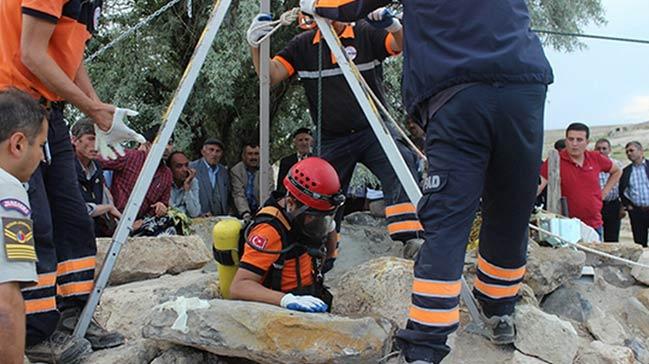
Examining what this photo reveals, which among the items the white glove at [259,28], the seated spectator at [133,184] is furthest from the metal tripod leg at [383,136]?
the seated spectator at [133,184]

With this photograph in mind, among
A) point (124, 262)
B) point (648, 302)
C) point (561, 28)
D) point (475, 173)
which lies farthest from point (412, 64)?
point (561, 28)

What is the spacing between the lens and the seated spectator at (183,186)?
6.52 meters

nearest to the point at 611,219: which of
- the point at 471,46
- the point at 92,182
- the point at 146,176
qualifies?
the point at 92,182

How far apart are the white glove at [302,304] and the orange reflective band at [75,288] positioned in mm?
877

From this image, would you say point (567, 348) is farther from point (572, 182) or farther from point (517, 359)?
point (572, 182)

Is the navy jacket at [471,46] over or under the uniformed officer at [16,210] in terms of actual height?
over

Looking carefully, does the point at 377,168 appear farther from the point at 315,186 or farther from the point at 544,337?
the point at 544,337

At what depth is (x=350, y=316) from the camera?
304 cm

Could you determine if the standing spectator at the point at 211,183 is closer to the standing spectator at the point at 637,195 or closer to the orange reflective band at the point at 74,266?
the orange reflective band at the point at 74,266

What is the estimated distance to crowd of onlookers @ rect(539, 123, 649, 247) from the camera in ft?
20.9

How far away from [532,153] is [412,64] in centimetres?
61

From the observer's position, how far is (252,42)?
12.0ft

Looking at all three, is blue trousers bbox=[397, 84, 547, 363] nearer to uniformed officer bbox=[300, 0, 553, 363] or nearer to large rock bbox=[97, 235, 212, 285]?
uniformed officer bbox=[300, 0, 553, 363]

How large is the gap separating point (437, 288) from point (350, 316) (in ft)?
2.69
